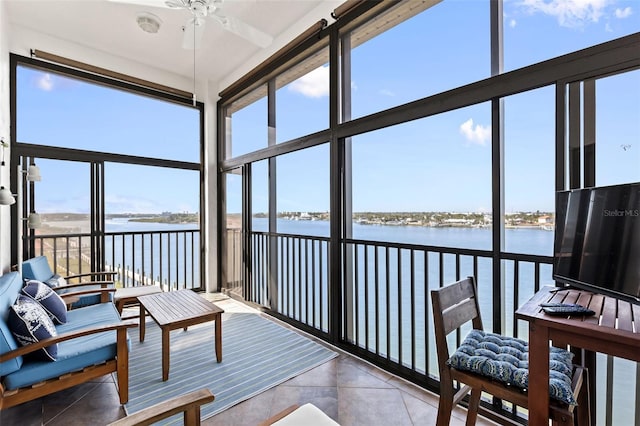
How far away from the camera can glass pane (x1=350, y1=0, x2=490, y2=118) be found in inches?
80.2

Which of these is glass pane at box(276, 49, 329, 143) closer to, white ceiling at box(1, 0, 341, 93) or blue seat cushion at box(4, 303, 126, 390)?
white ceiling at box(1, 0, 341, 93)

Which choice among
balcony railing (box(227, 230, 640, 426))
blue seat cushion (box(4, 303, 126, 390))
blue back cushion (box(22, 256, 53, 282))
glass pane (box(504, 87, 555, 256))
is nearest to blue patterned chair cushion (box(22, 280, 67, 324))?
blue seat cushion (box(4, 303, 126, 390))

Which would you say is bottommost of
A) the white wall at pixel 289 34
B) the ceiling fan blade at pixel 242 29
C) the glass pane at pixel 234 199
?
the glass pane at pixel 234 199

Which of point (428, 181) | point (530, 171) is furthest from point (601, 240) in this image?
point (428, 181)

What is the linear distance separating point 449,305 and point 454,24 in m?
1.97

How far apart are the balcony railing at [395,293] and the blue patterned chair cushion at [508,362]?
0.43 meters

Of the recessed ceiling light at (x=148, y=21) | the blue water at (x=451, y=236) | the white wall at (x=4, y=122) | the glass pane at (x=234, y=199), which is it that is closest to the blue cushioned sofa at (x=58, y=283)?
the white wall at (x=4, y=122)

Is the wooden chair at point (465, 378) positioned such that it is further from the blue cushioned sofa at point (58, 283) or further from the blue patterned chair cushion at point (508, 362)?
the blue cushioned sofa at point (58, 283)

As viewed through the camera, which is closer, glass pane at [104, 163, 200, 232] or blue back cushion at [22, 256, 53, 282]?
blue back cushion at [22, 256, 53, 282]

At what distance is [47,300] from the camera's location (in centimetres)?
233

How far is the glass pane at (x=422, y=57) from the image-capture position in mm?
2037

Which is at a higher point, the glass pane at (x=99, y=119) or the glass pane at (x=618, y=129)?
the glass pane at (x=99, y=119)

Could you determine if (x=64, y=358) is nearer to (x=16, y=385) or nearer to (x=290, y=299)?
(x=16, y=385)

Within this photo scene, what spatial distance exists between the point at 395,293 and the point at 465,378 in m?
1.22
